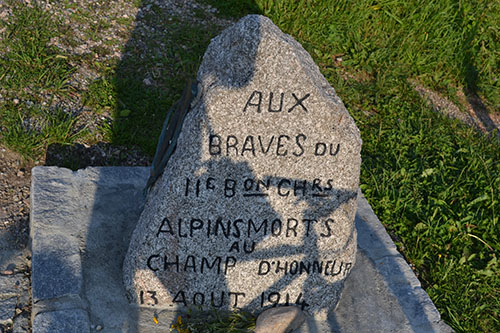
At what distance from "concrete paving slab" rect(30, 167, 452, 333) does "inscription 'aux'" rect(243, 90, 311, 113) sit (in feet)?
3.98

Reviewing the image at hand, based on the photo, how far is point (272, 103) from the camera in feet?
7.62

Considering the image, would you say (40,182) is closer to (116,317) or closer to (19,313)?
(19,313)

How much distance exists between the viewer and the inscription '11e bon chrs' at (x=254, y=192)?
2307 mm

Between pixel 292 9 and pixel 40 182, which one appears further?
pixel 292 9

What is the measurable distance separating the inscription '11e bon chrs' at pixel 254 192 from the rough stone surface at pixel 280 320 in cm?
8

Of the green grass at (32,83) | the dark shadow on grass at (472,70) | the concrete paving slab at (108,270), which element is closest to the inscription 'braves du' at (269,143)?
the concrete paving slab at (108,270)

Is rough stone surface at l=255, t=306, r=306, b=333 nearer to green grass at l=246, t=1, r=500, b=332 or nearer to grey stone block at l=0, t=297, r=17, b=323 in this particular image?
green grass at l=246, t=1, r=500, b=332

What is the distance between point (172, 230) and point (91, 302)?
60 cm

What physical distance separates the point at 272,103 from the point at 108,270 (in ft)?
4.34

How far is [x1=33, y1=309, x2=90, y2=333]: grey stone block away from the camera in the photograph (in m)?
2.45

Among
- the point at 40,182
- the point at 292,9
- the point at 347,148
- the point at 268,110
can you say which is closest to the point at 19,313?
the point at 40,182

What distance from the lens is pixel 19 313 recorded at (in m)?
2.74

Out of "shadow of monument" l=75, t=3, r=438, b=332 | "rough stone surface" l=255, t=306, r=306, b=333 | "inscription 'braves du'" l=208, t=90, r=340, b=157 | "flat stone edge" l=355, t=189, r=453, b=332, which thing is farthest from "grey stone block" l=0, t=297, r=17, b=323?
"flat stone edge" l=355, t=189, r=453, b=332

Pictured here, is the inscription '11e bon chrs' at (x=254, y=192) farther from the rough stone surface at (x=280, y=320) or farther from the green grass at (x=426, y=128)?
the green grass at (x=426, y=128)
